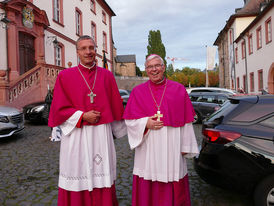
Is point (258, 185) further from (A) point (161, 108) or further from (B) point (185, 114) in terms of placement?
(A) point (161, 108)

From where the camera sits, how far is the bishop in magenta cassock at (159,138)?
2.80 m

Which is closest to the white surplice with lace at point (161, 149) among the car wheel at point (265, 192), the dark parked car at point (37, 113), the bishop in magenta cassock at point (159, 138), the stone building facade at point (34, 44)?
the bishop in magenta cassock at point (159, 138)

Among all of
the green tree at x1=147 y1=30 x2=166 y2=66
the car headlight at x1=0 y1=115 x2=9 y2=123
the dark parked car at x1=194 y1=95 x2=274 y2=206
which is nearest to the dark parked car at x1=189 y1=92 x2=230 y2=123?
the car headlight at x1=0 y1=115 x2=9 y2=123

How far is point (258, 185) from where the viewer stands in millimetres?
3016

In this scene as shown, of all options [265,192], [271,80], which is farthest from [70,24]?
[265,192]

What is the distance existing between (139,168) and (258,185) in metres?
1.45

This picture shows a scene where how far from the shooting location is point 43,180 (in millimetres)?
4539

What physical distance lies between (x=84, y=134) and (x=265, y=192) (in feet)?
7.36

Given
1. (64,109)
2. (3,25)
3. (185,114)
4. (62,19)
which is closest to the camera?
(64,109)

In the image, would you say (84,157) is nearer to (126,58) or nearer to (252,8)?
(252,8)

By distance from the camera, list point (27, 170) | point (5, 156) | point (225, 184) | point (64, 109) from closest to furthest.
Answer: point (64, 109) → point (225, 184) → point (27, 170) → point (5, 156)

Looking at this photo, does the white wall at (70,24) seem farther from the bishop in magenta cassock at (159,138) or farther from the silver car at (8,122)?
the bishop in magenta cassock at (159,138)

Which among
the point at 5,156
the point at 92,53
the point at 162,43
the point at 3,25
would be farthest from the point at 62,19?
the point at 162,43

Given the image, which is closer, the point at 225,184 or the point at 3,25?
the point at 225,184
